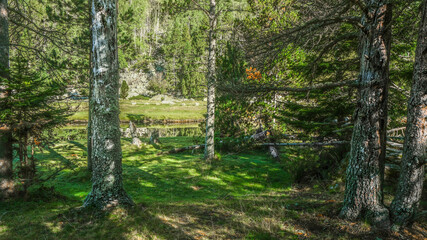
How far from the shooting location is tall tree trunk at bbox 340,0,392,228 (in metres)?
4.06

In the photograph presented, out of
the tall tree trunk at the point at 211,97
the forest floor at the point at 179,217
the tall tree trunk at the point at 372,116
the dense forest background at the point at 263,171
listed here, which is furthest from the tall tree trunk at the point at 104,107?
the tall tree trunk at the point at 211,97

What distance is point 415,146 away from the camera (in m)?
3.79

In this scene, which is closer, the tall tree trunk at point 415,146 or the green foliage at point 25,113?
the tall tree trunk at point 415,146

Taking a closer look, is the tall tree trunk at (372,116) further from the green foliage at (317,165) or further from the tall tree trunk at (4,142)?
the tall tree trunk at (4,142)

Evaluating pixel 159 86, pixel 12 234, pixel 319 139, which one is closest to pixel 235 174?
pixel 319 139

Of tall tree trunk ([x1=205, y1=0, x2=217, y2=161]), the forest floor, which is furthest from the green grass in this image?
the forest floor

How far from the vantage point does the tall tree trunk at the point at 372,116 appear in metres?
4.06

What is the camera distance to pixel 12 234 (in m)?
4.11

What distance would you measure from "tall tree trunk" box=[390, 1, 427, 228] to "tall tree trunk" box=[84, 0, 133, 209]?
521 cm

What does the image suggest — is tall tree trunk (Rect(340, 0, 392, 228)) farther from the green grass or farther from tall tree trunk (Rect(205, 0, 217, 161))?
the green grass

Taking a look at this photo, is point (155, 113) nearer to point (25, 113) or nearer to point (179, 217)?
point (25, 113)

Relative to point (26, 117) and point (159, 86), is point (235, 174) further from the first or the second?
point (159, 86)

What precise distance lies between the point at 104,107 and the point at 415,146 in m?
5.60

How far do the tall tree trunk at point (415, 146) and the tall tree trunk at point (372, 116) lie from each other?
293mm
